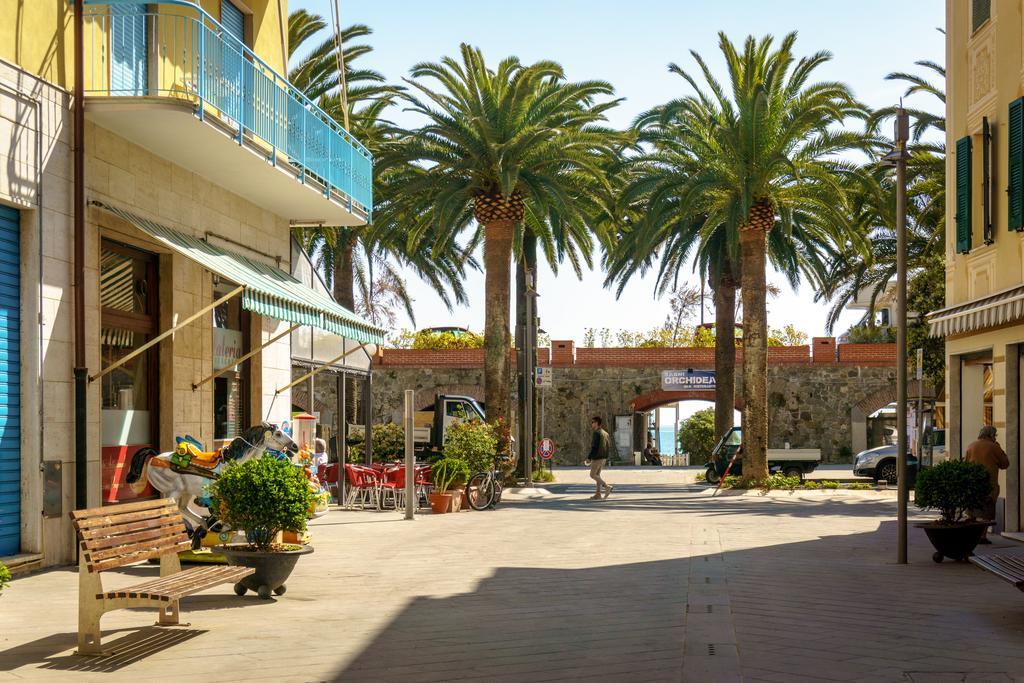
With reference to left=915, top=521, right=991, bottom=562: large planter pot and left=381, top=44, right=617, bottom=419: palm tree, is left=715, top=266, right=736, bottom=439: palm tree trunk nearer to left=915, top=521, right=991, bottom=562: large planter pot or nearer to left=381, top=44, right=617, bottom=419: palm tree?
left=381, top=44, right=617, bottom=419: palm tree

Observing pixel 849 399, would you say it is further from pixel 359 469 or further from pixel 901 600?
pixel 901 600

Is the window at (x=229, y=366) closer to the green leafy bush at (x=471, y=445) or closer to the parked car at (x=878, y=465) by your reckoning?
the green leafy bush at (x=471, y=445)

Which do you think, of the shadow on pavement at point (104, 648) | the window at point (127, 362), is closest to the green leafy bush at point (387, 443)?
the window at point (127, 362)

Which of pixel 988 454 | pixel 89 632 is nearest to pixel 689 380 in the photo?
pixel 988 454

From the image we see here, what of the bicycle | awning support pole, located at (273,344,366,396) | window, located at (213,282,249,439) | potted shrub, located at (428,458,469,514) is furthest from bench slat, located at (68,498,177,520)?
the bicycle

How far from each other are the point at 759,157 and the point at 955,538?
15958mm

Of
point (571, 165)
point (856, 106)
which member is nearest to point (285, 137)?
point (571, 165)

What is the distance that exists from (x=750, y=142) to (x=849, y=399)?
21.8 m

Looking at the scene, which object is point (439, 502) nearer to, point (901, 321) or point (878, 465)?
point (901, 321)

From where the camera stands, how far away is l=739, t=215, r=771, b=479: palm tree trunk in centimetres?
2794

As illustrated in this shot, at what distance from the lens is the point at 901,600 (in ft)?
32.3

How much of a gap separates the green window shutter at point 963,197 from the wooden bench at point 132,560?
11.9 meters

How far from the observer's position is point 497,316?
1093 inches

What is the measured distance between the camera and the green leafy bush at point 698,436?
151 feet
